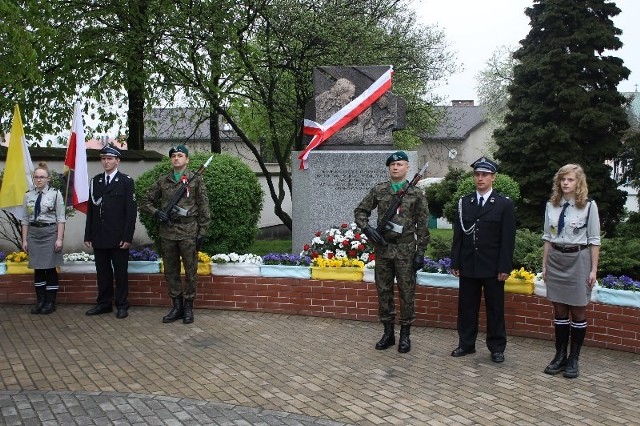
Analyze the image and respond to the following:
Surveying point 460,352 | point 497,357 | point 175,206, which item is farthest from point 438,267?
point 175,206

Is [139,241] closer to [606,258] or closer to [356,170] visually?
[356,170]

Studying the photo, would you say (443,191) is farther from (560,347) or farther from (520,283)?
(560,347)

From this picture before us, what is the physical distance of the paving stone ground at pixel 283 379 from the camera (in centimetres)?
493

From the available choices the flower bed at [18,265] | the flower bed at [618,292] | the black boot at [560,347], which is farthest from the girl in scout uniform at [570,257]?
the flower bed at [18,265]

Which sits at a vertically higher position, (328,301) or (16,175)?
(16,175)

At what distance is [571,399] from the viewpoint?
5270 mm

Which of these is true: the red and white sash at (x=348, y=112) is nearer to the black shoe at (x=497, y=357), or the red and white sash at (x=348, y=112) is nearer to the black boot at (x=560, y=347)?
the black shoe at (x=497, y=357)

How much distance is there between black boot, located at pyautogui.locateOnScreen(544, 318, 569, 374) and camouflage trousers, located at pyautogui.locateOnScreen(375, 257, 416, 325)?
132 cm

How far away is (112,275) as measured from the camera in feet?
27.1

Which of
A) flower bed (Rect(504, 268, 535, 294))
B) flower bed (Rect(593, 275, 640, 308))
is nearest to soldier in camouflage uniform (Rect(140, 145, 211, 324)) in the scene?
flower bed (Rect(504, 268, 535, 294))

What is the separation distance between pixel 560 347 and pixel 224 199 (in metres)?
5.41

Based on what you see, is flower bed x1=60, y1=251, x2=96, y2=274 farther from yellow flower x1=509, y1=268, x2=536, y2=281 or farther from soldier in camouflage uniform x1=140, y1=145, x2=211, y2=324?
yellow flower x1=509, y1=268, x2=536, y2=281

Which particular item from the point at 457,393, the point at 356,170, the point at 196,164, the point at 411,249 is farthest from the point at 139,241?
the point at 457,393

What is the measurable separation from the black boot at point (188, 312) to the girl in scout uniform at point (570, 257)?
3.81 m
